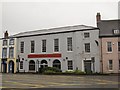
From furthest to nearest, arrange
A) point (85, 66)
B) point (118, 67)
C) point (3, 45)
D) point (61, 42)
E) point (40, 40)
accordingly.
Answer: point (3, 45), point (40, 40), point (61, 42), point (85, 66), point (118, 67)

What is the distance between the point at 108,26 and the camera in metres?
46.2

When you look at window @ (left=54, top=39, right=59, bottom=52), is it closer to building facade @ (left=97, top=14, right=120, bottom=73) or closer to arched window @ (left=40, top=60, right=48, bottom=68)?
arched window @ (left=40, top=60, right=48, bottom=68)

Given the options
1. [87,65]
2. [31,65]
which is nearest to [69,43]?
[87,65]

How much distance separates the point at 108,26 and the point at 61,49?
394 inches

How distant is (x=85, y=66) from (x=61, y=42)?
711 cm

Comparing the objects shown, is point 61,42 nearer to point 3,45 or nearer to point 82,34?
point 82,34

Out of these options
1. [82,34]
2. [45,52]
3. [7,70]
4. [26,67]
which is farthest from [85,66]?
[7,70]

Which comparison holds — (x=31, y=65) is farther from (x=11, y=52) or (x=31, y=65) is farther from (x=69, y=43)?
(x=69, y=43)

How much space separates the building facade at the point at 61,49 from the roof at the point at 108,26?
1.31 meters

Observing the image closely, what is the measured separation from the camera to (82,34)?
46.2 metres

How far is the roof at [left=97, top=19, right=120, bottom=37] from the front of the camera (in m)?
44.3

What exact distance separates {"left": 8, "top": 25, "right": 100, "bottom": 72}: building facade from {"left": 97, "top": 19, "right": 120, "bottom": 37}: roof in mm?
1308

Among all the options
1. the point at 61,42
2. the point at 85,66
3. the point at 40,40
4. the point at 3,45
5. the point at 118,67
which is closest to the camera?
the point at 118,67

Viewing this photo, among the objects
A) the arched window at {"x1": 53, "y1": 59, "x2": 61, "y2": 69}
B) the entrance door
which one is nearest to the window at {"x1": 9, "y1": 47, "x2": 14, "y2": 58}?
the arched window at {"x1": 53, "y1": 59, "x2": 61, "y2": 69}
